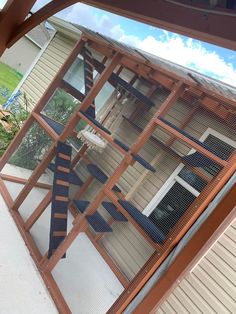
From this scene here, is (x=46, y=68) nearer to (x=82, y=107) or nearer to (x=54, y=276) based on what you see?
(x=82, y=107)

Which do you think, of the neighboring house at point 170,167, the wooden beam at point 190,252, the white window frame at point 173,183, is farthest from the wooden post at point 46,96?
the wooden beam at point 190,252

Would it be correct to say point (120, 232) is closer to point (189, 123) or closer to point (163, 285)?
point (189, 123)

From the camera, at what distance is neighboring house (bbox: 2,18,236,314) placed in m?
4.14

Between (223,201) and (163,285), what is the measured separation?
37.1 inches

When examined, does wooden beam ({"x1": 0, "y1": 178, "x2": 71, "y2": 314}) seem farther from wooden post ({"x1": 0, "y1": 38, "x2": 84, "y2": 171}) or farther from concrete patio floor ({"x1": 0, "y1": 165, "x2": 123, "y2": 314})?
wooden post ({"x1": 0, "y1": 38, "x2": 84, "y2": 171})

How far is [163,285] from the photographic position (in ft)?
9.39

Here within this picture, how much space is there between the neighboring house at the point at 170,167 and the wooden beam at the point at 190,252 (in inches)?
21.9

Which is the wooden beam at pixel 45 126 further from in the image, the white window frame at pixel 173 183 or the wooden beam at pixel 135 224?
the white window frame at pixel 173 183

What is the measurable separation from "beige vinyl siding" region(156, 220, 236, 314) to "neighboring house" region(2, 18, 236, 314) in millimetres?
12

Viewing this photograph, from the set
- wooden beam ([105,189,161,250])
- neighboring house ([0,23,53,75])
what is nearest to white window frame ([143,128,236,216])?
wooden beam ([105,189,161,250])

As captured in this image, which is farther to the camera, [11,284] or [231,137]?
[231,137]

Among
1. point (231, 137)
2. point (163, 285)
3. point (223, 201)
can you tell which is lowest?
point (163, 285)

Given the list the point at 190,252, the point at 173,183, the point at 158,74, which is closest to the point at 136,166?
the point at 173,183

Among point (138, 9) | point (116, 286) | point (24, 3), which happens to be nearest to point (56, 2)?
point (24, 3)
